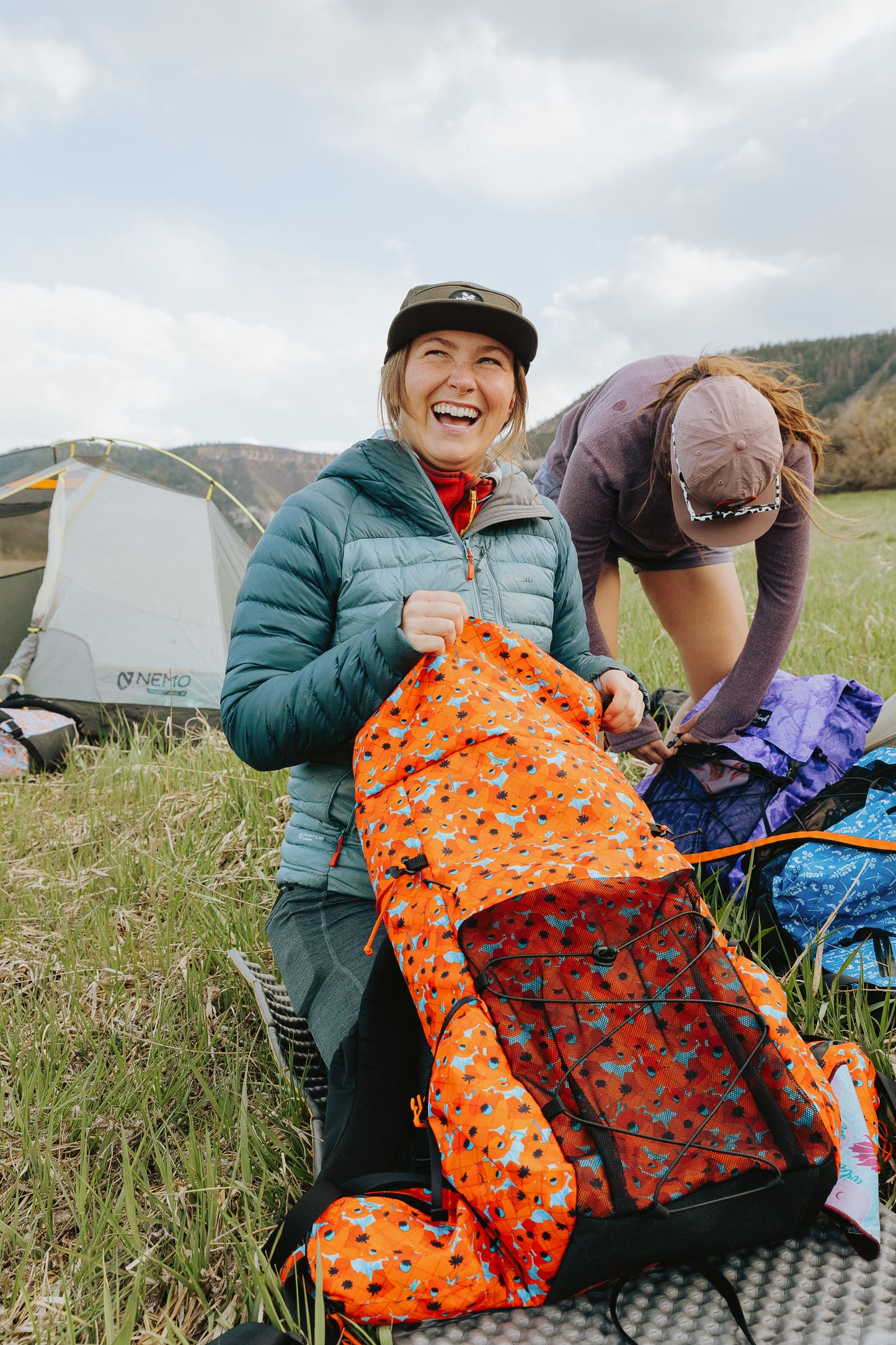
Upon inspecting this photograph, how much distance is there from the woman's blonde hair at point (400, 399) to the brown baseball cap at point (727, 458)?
0.46 meters

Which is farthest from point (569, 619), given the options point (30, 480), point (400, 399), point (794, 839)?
point (30, 480)

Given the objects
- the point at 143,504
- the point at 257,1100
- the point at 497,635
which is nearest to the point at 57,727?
the point at 143,504

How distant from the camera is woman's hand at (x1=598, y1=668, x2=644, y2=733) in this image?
179 centimetres

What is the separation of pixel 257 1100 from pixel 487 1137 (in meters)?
0.82

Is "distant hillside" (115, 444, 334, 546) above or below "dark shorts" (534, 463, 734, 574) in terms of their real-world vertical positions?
above

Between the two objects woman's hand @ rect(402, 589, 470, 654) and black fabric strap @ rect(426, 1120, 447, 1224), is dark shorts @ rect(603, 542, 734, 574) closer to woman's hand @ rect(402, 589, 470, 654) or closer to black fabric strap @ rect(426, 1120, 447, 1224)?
woman's hand @ rect(402, 589, 470, 654)

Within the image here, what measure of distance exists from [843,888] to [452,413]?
134cm

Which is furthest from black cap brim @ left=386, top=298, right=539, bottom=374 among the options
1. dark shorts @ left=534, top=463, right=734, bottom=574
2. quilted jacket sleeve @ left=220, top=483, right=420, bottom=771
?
dark shorts @ left=534, top=463, right=734, bottom=574

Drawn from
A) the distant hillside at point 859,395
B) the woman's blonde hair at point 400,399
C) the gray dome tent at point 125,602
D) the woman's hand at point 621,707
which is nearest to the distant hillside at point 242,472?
the gray dome tent at point 125,602

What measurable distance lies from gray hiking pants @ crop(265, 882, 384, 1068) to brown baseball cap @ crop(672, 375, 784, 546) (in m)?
1.36

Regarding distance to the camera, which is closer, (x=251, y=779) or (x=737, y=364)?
(x=737, y=364)

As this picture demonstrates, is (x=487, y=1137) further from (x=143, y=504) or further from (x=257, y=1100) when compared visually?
(x=143, y=504)

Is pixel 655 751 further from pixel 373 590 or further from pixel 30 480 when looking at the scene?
pixel 30 480

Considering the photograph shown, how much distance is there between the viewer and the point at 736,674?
2.54 metres
